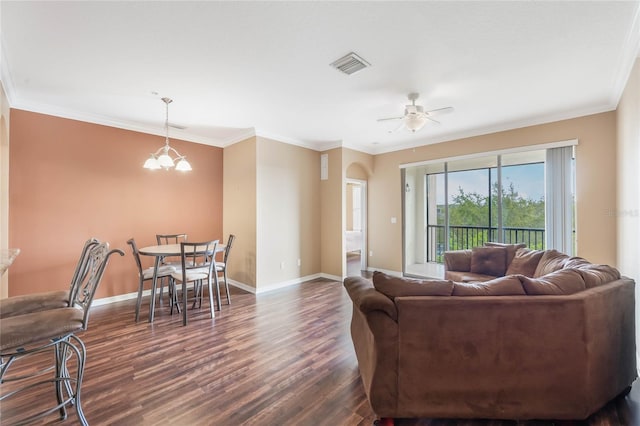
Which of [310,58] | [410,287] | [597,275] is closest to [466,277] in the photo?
[597,275]

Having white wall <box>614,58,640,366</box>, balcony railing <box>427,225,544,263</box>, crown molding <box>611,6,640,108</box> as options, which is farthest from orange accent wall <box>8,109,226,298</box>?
white wall <box>614,58,640,366</box>

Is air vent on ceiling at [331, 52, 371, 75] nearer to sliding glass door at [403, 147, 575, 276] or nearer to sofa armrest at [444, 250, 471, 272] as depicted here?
sofa armrest at [444, 250, 471, 272]

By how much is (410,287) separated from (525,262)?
242 cm

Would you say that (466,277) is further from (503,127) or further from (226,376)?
(226,376)

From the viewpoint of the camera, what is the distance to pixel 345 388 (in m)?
2.06

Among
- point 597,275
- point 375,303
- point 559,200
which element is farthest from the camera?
point 559,200

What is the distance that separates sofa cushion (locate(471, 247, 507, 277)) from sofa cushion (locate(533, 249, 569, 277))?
0.48 m

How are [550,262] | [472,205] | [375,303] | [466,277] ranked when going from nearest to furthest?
[375,303], [550,262], [466,277], [472,205]

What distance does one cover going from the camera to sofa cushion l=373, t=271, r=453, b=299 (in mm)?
1693

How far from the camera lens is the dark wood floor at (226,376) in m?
1.77

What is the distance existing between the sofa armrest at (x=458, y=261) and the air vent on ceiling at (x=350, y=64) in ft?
9.40

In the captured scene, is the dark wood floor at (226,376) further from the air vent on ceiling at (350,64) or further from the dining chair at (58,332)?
the air vent on ceiling at (350,64)

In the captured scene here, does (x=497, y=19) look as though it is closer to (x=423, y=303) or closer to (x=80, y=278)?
(x=423, y=303)

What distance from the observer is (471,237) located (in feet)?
17.0
